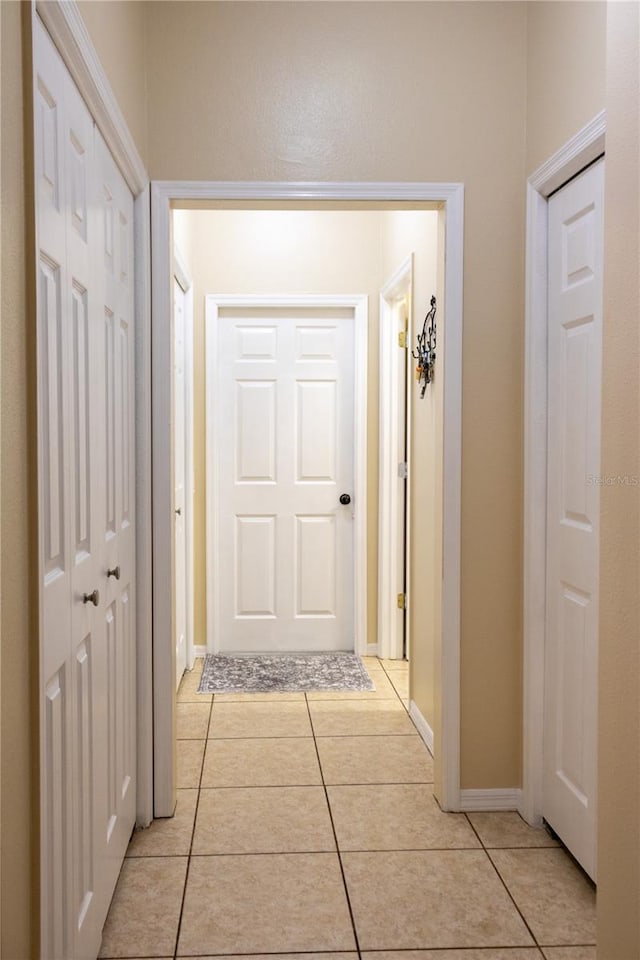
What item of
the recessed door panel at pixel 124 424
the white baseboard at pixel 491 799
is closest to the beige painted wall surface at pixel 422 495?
the white baseboard at pixel 491 799

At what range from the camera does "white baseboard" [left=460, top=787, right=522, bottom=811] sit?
2764 millimetres

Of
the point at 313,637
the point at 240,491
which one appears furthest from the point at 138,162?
the point at 313,637

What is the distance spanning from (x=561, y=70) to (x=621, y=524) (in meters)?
1.56

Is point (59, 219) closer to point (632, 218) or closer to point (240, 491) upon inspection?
point (632, 218)

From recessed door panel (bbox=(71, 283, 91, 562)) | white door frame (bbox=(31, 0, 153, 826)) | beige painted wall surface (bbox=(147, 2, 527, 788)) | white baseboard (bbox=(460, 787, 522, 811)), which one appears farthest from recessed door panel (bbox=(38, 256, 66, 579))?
white baseboard (bbox=(460, 787, 522, 811))

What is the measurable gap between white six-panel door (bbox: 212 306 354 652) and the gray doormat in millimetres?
143

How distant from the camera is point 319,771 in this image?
3.07 metres

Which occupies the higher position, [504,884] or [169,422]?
[169,422]

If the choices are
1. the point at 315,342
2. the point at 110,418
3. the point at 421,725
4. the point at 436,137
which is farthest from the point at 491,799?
the point at 315,342

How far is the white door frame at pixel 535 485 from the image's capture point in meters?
2.62

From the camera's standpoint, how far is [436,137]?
8.84 ft

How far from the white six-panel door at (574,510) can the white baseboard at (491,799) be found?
14cm

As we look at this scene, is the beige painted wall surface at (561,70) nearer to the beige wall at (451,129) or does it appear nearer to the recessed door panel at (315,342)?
the beige wall at (451,129)

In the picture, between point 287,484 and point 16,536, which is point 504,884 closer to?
point 16,536
